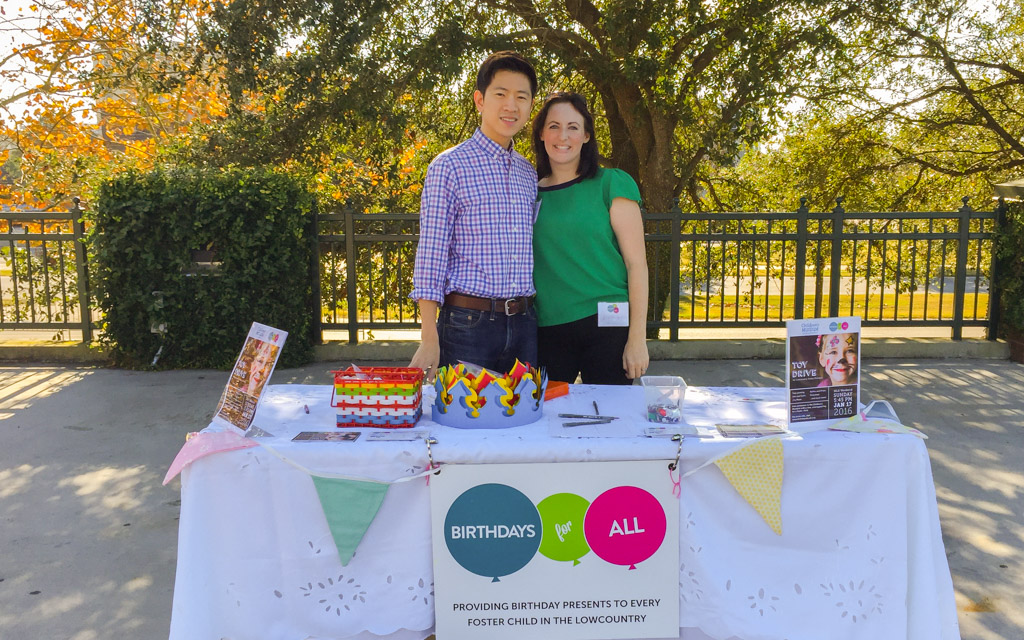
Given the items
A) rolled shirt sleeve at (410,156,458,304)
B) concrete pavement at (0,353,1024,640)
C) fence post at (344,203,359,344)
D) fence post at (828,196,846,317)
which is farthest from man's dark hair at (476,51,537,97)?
fence post at (828,196,846,317)

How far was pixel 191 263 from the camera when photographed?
6738 mm

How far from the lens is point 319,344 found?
289 inches

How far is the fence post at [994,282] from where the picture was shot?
286 inches

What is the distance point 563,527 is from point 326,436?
0.75 metres

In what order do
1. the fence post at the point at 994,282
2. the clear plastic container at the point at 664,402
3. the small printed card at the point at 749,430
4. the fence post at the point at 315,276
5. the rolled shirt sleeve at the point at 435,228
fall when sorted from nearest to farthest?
the small printed card at the point at 749,430
the clear plastic container at the point at 664,402
the rolled shirt sleeve at the point at 435,228
the fence post at the point at 315,276
the fence post at the point at 994,282

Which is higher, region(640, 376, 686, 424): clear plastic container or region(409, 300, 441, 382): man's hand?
region(409, 300, 441, 382): man's hand

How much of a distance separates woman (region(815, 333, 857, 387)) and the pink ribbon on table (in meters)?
1.69

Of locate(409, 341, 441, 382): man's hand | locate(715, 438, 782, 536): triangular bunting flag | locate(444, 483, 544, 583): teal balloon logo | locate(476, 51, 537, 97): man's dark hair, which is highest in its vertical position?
locate(476, 51, 537, 97): man's dark hair

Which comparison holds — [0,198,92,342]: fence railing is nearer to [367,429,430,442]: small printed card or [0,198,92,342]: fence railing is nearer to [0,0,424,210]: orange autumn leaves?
[0,0,424,210]: orange autumn leaves

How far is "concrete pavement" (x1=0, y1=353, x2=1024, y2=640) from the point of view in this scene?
2.93 metres

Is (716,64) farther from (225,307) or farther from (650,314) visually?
(225,307)

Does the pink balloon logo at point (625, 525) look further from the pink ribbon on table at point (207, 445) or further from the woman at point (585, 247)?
the pink ribbon on table at point (207, 445)

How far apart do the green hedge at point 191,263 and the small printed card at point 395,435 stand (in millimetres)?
4662

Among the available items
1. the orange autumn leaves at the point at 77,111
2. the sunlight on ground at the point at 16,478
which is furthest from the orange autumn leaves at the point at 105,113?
the sunlight on ground at the point at 16,478
